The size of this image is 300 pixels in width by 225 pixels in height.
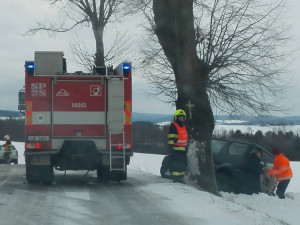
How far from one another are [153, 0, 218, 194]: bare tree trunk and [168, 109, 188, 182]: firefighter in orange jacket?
1039 millimetres

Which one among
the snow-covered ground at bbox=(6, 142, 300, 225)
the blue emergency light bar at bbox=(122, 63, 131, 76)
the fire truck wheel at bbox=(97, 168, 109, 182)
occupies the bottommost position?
the snow-covered ground at bbox=(6, 142, 300, 225)

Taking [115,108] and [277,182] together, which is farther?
[277,182]

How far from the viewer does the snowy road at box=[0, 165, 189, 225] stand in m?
9.62

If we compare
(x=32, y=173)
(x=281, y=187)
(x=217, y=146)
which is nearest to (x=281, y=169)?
(x=281, y=187)

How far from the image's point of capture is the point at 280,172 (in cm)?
1878

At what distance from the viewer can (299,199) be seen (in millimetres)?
19031

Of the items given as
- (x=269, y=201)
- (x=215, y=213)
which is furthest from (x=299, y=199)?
(x=215, y=213)

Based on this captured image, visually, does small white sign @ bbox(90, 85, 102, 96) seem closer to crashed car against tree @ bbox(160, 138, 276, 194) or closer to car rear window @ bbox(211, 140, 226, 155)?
crashed car against tree @ bbox(160, 138, 276, 194)

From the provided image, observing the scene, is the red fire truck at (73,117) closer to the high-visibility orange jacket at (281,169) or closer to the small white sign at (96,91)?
the small white sign at (96,91)

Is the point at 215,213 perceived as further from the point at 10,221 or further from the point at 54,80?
the point at 54,80

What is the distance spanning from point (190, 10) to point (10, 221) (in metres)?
8.97

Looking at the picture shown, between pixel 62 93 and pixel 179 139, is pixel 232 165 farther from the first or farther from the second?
pixel 62 93

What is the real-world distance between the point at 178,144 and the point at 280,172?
16.0 ft

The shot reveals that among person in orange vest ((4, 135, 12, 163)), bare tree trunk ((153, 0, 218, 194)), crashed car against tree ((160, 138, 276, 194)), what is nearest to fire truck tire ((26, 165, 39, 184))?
crashed car against tree ((160, 138, 276, 194))
